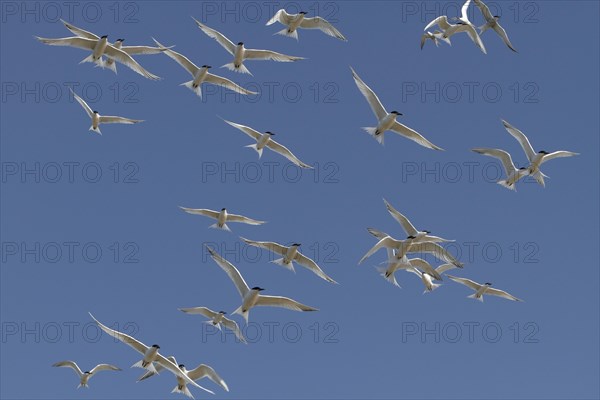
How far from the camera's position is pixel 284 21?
1271 inches

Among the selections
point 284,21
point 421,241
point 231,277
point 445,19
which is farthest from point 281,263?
point 445,19

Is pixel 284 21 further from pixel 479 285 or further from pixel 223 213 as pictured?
pixel 479 285

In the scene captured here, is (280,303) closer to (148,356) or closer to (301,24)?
(148,356)

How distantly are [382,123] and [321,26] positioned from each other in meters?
3.54

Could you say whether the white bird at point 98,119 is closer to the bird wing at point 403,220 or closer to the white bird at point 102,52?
the white bird at point 102,52

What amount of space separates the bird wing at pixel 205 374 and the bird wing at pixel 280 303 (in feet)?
10.9

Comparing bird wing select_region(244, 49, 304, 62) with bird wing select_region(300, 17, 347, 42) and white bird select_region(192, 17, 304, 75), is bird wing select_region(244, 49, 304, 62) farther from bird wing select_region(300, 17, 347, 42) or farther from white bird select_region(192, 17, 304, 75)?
bird wing select_region(300, 17, 347, 42)

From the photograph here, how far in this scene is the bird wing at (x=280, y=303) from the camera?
3122 cm

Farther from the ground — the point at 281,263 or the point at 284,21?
the point at 284,21

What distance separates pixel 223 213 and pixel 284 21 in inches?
267

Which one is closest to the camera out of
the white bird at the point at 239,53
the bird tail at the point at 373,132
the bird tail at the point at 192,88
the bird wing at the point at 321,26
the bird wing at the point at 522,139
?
the bird tail at the point at 373,132

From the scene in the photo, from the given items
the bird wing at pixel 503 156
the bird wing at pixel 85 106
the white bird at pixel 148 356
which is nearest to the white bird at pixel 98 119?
the bird wing at pixel 85 106

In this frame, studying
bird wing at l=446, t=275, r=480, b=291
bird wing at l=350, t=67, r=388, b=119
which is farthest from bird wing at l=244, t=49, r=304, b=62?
bird wing at l=446, t=275, r=480, b=291

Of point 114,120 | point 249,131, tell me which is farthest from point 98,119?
point 249,131
